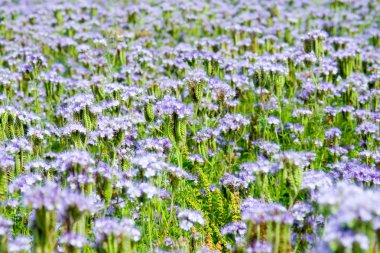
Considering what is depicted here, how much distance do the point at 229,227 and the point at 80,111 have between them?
7.39 feet

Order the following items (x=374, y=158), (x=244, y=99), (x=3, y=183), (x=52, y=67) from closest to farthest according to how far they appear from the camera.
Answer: (x=3, y=183), (x=374, y=158), (x=244, y=99), (x=52, y=67)

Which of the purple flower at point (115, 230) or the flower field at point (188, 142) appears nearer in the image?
the purple flower at point (115, 230)

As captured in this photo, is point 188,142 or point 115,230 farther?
point 188,142

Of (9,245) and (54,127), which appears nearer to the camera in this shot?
(9,245)

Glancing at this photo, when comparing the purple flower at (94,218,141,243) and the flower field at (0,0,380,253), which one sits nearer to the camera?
the purple flower at (94,218,141,243)

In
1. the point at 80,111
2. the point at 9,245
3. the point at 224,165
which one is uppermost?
the point at 80,111

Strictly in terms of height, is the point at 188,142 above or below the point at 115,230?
below

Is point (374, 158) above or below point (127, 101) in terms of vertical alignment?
below

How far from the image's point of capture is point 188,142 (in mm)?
8078

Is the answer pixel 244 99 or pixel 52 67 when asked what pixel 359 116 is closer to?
pixel 244 99

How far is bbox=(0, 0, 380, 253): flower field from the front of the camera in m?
4.72

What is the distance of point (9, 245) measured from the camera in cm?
470

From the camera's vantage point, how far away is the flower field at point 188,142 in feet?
15.5

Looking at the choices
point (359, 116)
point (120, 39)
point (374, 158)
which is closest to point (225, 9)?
point (120, 39)
